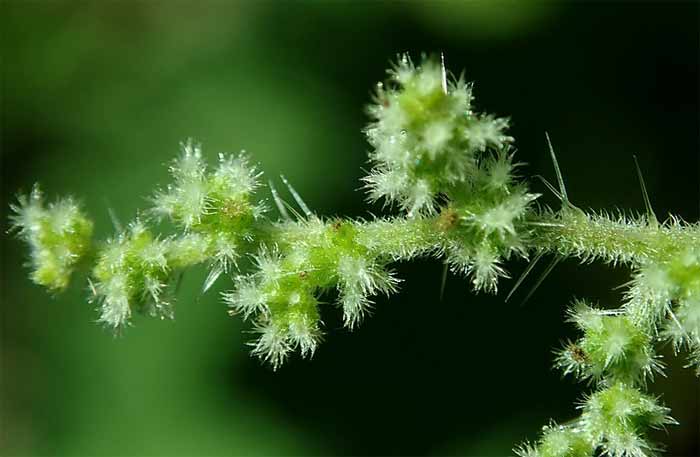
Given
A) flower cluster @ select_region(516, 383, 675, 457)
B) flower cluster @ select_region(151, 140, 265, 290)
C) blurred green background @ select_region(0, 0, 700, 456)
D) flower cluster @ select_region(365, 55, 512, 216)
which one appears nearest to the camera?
flower cluster @ select_region(365, 55, 512, 216)

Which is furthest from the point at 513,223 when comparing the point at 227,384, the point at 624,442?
the point at 227,384

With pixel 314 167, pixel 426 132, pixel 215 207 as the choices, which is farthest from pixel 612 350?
pixel 314 167

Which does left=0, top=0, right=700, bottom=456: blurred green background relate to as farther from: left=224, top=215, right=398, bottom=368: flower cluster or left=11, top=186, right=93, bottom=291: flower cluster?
left=224, top=215, right=398, bottom=368: flower cluster

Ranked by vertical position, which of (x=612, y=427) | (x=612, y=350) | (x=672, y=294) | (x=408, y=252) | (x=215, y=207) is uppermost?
(x=215, y=207)

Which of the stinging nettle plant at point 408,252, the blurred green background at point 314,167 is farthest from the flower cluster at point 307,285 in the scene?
the blurred green background at point 314,167

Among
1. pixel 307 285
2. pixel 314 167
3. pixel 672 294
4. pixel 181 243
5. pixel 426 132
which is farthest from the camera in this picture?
pixel 314 167

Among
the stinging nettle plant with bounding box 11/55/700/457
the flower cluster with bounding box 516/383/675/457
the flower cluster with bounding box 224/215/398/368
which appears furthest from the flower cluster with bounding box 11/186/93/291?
the flower cluster with bounding box 516/383/675/457

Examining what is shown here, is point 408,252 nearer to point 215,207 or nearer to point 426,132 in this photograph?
point 426,132

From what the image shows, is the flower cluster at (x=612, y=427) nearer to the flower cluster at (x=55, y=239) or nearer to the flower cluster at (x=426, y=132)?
the flower cluster at (x=426, y=132)
